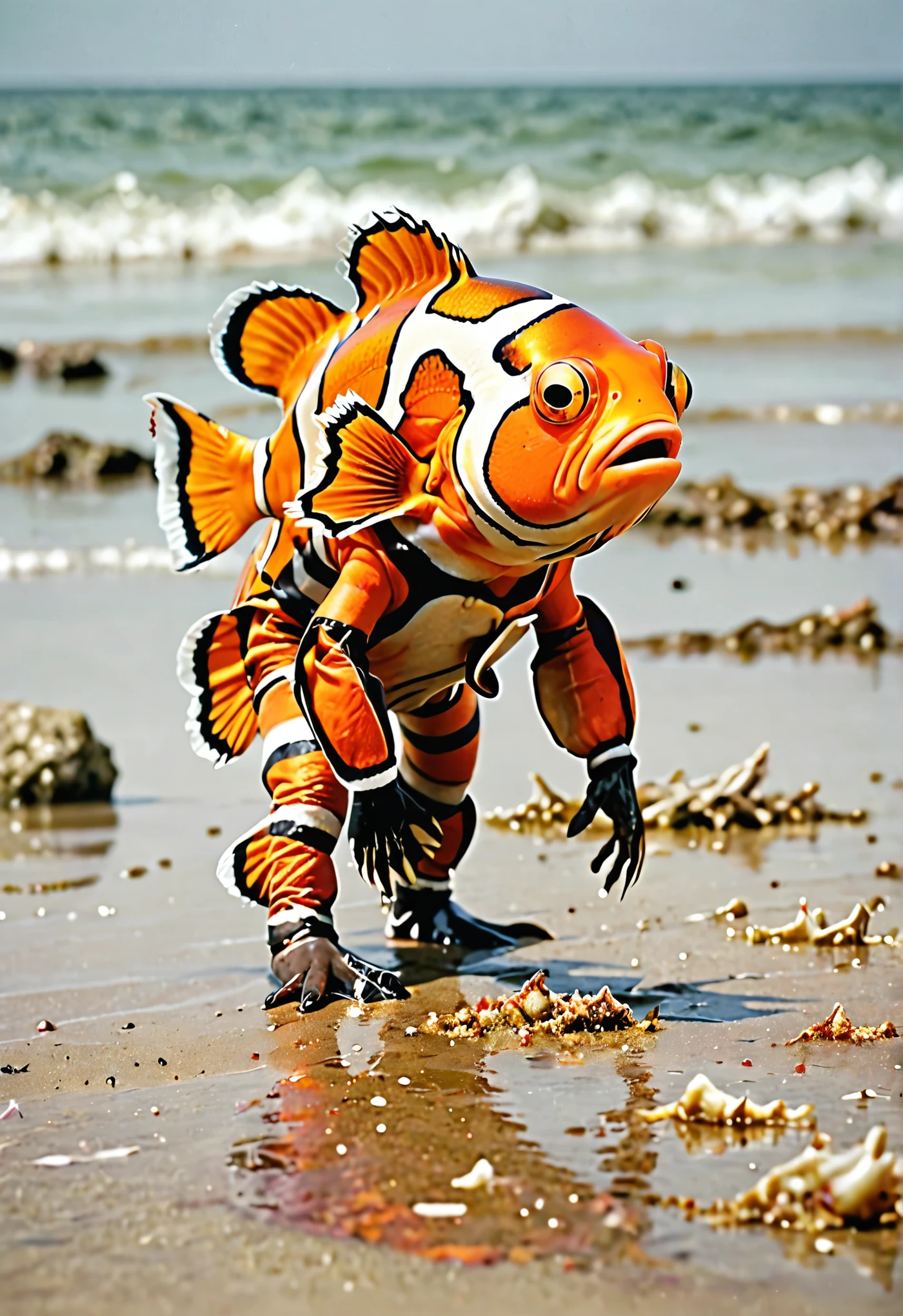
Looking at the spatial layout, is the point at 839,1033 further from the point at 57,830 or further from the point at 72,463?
the point at 72,463

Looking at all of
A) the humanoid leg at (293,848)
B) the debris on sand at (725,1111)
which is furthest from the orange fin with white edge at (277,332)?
the debris on sand at (725,1111)

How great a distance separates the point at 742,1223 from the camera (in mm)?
2713

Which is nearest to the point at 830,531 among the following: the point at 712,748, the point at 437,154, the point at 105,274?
the point at 712,748

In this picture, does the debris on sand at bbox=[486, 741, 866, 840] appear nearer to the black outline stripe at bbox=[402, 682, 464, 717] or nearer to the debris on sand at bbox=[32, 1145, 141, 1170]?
the black outline stripe at bbox=[402, 682, 464, 717]

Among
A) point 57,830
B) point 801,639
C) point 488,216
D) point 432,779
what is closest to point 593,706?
point 432,779

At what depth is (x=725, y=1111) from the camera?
308 centimetres

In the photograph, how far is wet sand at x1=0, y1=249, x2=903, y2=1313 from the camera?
2641 mm

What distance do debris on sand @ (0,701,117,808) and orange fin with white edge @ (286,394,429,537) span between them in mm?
2291

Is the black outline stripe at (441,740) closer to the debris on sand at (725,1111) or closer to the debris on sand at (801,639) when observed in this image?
the debris on sand at (725,1111)

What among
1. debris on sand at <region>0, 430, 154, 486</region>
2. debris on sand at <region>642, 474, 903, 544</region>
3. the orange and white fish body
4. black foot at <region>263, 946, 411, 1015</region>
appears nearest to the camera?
the orange and white fish body

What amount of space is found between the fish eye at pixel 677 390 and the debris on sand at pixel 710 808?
1.82m

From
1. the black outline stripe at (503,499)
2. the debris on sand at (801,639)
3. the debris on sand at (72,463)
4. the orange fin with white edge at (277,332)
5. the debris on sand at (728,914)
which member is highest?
the debris on sand at (72,463)

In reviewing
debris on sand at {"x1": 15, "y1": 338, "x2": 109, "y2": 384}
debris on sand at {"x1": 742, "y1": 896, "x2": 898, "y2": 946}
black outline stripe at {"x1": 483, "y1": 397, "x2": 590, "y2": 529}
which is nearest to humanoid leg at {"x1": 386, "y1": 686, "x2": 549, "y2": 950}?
debris on sand at {"x1": 742, "y1": 896, "x2": 898, "y2": 946}

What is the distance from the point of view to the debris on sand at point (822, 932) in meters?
4.47
